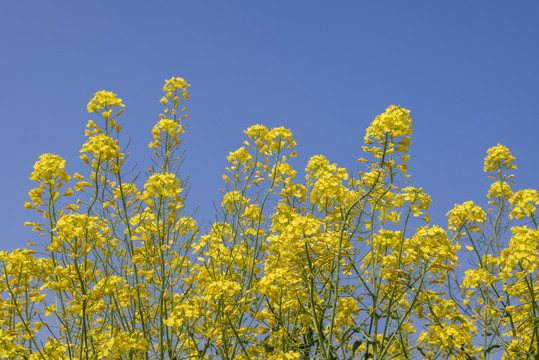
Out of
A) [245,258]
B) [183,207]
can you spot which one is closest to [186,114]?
[183,207]

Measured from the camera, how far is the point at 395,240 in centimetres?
450

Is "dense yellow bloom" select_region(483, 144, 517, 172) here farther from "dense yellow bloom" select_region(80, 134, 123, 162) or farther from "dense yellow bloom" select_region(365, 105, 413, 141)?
"dense yellow bloom" select_region(80, 134, 123, 162)

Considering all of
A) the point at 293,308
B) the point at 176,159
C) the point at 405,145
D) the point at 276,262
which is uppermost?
the point at 176,159

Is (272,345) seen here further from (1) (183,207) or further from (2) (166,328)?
(1) (183,207)

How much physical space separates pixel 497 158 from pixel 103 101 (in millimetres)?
4747

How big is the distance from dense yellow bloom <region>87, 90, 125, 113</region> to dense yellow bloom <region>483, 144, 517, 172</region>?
179 inches

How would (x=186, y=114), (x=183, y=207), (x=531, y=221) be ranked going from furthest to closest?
(x=531, y=221)
(x=186, y=114)
(x=183, y=207)

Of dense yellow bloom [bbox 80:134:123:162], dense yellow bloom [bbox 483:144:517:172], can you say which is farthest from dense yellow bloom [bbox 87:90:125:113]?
dense yellow bloom [bbox 483:144:517:172]

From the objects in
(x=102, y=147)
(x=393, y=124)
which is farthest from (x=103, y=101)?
(x=393, y=124)

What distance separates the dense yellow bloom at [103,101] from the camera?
4199mm

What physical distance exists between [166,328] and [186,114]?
211cm

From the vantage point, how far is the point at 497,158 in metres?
6.31

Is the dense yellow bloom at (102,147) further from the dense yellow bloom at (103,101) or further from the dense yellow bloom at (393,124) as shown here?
the dense yellow bloom at (393,124)

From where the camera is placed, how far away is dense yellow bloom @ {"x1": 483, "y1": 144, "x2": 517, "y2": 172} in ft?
20.6
